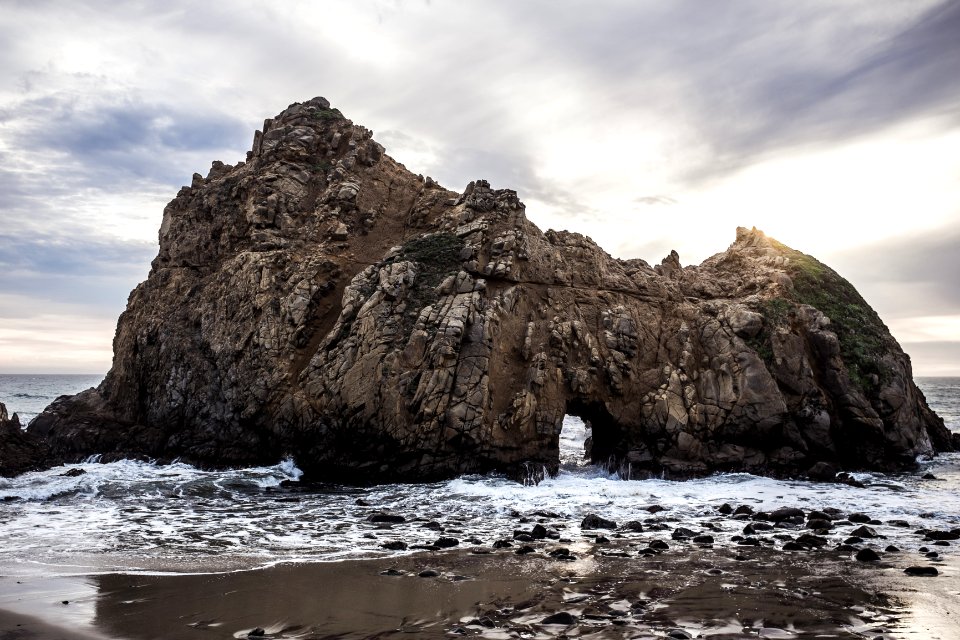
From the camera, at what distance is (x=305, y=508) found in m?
24.3

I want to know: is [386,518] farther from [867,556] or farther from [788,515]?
[867,556]

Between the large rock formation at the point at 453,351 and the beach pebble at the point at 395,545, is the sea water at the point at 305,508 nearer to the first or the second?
the beach pebble at the point at 395,545

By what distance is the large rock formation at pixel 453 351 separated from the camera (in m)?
30.4

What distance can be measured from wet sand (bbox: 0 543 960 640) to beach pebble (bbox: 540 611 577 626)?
1.4 inches

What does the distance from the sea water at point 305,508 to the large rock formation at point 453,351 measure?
1955mm

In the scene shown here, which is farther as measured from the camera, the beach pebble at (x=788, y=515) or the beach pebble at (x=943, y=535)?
the beach pebble at (x=788, y=515)

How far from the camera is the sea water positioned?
707 inches

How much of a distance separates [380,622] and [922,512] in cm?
1964

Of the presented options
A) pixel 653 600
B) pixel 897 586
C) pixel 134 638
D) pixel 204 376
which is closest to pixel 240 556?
pixel 134 638

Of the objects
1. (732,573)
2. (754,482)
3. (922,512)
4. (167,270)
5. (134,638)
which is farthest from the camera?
(167,270)

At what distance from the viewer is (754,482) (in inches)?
1109

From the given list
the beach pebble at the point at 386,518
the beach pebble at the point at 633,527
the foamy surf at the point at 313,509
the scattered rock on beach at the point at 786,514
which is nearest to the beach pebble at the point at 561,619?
the foamy surf at the point at 313,509

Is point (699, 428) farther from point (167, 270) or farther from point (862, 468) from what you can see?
point (167, 270)

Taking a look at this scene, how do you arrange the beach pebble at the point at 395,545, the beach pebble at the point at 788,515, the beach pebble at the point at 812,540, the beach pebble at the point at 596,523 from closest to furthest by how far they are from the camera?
the beach pebble at the point at 395,545 < the beach pebble at the point at 812,540 < the beach pebble at the point at 596,523 < the beach pebble at the point at 788,515
